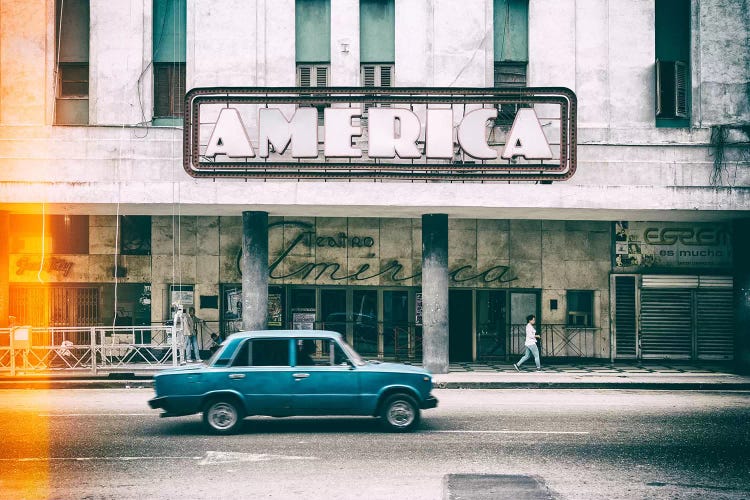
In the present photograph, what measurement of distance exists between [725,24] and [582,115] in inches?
184

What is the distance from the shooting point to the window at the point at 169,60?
1922cm

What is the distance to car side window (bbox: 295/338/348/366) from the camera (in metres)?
11.4

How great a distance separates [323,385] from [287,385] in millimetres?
575

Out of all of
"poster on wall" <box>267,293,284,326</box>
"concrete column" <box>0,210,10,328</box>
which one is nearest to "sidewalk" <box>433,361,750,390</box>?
"poster on wall" <box>267,293,284,326</box>

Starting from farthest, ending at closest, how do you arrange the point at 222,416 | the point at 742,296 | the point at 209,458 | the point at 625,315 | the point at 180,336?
the point at 625,315 < the point at 742,296 < the point at 180,336 < the point at 222,416 < the point at 209,458

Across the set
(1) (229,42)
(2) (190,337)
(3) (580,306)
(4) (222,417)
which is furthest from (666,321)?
(4) (222,417)

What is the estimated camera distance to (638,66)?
19.1 metres

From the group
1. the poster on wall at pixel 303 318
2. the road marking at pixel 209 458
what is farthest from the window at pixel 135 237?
the road marking at pixel 209 458

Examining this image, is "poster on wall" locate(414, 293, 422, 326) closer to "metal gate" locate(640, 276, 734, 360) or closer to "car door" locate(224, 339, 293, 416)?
"metal gate" locate(640, 276, 734, 360)

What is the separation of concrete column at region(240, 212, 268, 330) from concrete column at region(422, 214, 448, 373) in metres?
4.47

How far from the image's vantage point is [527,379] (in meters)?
18.0

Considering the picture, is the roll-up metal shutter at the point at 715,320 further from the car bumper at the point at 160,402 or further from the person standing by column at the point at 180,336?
the car bumper at the point at 160,402

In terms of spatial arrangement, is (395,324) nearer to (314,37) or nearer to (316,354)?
(314,37)

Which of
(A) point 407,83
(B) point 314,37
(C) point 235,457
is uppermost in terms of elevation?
(B) point 314,37
